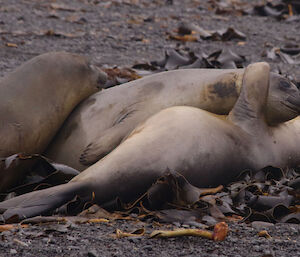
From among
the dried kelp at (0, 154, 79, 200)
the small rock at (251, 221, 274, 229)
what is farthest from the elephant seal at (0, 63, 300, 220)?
the small rock at (251, 221, 274, 229)

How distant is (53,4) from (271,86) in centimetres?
749

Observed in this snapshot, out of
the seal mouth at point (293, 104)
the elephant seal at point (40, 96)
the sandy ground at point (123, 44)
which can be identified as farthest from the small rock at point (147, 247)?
the seal mouth at point (293, 104)

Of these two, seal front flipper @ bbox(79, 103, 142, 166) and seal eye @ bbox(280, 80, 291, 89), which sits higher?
seal eye @ bbox(280, 80, 291, 89)

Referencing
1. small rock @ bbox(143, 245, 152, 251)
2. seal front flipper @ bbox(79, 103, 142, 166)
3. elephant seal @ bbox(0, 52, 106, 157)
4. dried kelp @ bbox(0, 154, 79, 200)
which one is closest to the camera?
small rock @ bbox(143, 245, 152, 251)

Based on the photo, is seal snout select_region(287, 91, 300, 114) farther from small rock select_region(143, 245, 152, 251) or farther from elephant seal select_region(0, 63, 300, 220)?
small rock select_region(143, 245, 152, 251)

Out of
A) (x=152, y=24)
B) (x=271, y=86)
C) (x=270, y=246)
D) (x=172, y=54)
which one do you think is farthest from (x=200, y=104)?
(x=152, y=24)

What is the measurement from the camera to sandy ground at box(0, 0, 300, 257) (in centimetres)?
326

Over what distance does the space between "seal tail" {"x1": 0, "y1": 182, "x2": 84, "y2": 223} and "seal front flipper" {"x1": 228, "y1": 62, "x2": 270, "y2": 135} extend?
1.14 m

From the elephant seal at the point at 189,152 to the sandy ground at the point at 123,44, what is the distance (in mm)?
387

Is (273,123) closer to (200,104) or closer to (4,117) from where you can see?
(200,104)

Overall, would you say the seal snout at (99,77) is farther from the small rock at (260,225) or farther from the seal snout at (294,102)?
the small rock at (260,225)

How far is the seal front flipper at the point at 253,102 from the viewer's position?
15.1 feet

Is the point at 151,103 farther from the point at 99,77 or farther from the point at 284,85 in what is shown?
the point at 284,85

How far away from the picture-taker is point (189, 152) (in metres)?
4.27
